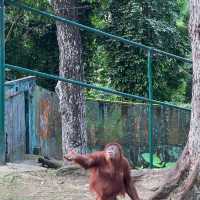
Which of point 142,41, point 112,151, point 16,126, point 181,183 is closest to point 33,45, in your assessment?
point 142,41

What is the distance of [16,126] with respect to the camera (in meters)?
9.95

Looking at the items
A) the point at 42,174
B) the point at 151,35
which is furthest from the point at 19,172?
the point at 151,35

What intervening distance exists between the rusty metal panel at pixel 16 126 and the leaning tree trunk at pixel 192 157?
375 centimetres

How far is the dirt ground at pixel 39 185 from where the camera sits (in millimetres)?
5879

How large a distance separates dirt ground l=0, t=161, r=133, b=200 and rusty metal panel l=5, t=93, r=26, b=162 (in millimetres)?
2583

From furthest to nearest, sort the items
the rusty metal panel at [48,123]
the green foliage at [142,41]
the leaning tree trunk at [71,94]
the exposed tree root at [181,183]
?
1. the green foliage at [142,41]
2. the rusty metal panel at [48,123]
3. the leaning tree trunk at [71,94]
4. the exposed tree root at [181,183]

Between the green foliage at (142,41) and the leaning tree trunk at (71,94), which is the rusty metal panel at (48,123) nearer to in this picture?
the leaning tree trunk at (71,94)

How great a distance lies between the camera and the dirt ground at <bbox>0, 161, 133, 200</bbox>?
5879mm

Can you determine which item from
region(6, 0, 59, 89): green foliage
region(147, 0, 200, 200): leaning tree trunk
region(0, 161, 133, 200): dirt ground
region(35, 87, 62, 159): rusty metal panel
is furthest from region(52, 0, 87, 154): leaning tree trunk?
region(6, 0, 59, 89): green foliage

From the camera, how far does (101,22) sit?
1662 cm

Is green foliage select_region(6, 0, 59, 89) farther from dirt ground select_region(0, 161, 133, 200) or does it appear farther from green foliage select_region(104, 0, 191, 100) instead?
dirt ground select_region(0, 161, 133, 200)

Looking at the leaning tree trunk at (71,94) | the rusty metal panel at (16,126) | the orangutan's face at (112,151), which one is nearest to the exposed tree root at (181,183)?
the orangutan's face at (112,151)

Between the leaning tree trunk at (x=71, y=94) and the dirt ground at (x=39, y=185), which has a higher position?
the leaning tree trunk at (x=71, y=94)

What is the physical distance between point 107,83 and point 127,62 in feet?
3.28
